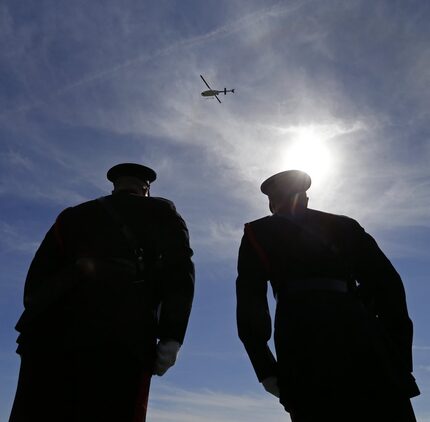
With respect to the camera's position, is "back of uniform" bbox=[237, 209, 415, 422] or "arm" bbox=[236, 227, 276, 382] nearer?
"back of uniform" bbox=[237, 209, 415, 422]

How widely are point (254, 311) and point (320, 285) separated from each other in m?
0.74

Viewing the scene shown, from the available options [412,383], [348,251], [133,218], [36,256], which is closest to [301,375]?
[412,383]

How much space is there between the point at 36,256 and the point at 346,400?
3.46 metres

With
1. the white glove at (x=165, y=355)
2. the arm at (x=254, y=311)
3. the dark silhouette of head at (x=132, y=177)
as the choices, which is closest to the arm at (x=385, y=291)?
the arm at (x=254, y=311)

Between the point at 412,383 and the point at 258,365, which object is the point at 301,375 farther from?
the point at 412,383

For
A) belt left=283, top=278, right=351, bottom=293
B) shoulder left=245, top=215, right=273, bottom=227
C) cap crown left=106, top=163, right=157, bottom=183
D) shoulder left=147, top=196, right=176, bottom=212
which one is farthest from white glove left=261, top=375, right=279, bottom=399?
cap crown left=106, top=163, right=157, bottom=183

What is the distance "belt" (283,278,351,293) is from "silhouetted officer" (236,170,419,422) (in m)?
0.01

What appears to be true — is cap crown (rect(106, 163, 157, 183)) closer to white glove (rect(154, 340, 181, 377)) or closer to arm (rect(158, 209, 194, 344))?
arm (rect(158, 209, 194, 344))

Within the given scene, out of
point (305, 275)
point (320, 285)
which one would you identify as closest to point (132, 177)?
point (305, 275)

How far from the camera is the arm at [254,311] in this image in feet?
15.5

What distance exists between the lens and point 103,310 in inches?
173

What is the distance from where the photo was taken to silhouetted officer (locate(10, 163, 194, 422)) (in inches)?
161

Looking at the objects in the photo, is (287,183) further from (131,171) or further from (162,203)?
(131,171)

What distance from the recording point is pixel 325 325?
4543 mm
